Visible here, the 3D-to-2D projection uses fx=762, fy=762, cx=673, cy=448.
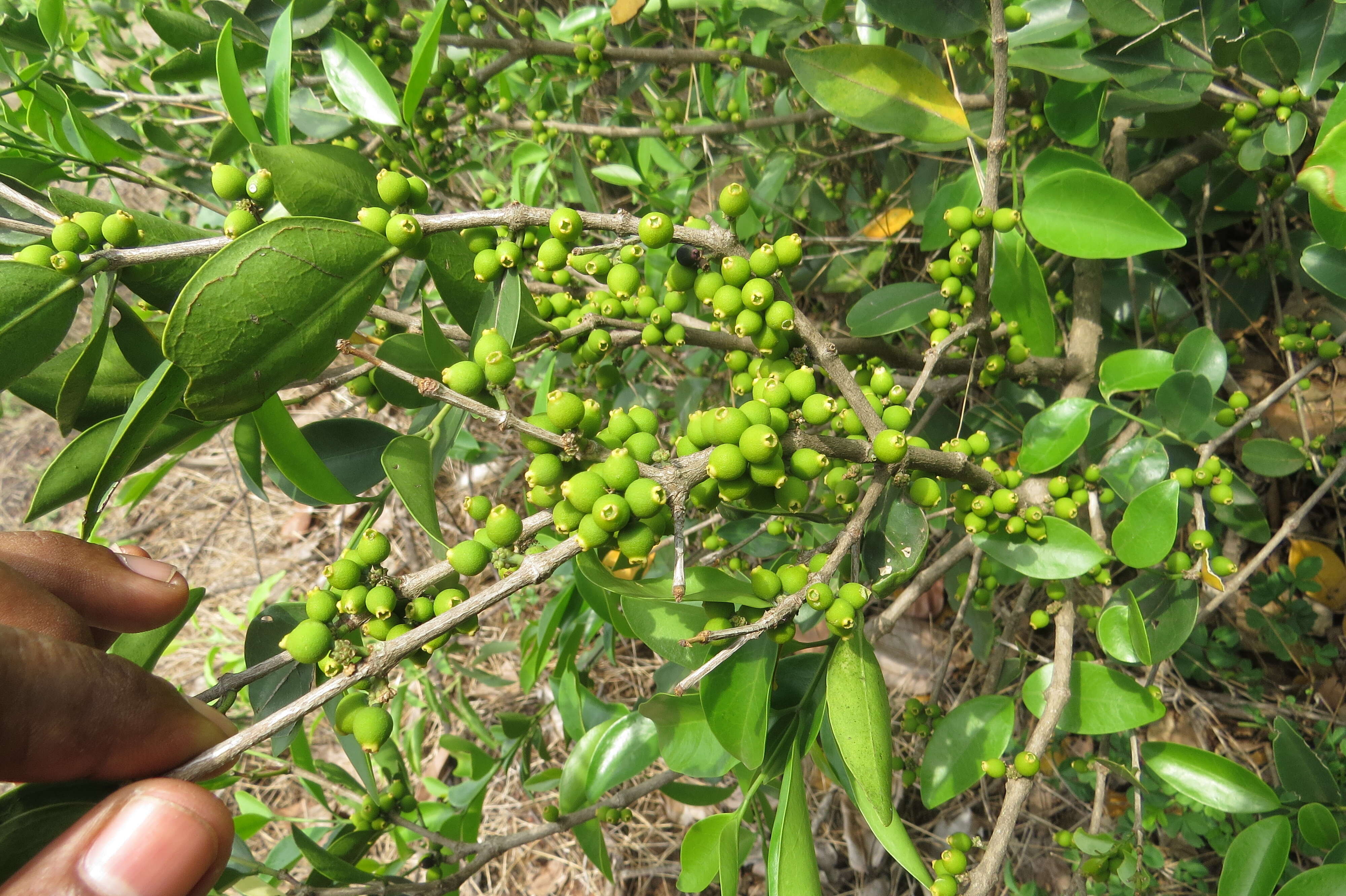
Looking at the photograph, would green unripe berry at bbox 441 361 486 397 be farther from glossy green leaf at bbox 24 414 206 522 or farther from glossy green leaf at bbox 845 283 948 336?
glossy green leaf at bbox 845 283 948 336

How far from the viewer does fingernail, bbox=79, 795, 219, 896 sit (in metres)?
0.98

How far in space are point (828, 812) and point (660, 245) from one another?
2653 mm

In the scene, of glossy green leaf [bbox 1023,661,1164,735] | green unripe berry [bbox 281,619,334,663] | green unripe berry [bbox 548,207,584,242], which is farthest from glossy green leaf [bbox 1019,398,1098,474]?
green unripe berry [bbox 281,619,334,663]

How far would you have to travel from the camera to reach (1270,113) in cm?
171

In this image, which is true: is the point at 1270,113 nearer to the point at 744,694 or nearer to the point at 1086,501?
the point at 1086,501

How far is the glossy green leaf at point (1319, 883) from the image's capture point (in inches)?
51.7

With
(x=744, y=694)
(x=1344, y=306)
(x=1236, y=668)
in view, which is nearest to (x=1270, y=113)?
(x=1344, y=306)

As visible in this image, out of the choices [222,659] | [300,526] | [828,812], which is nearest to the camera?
[828,812]

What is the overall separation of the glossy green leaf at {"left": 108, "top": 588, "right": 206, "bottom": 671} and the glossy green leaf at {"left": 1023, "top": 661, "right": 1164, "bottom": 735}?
1.72m

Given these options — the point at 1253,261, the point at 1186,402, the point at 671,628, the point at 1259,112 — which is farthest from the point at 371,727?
the point at 1253,261

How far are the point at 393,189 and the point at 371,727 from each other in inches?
30.6

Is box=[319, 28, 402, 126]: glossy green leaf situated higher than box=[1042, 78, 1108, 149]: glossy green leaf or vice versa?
box=[319, 28, 402, 126]: glossy green leaf

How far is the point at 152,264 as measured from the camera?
105cm

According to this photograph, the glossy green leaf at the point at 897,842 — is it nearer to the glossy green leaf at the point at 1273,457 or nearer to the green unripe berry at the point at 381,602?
the green unripe berry at the point at 381,602
